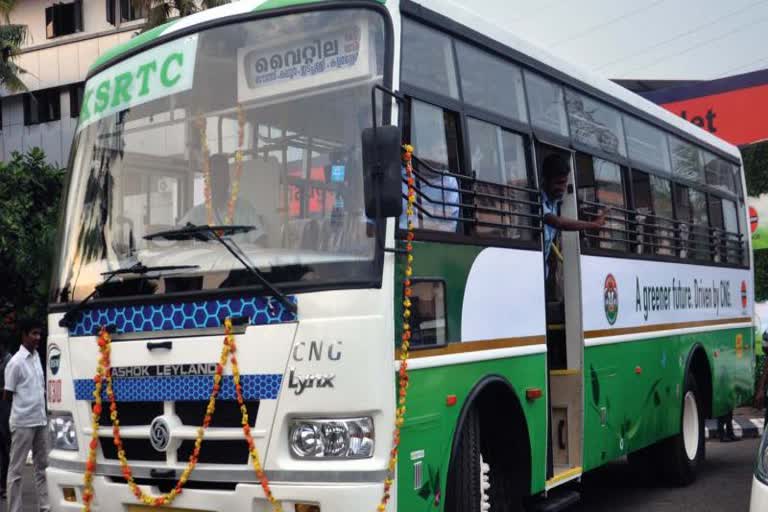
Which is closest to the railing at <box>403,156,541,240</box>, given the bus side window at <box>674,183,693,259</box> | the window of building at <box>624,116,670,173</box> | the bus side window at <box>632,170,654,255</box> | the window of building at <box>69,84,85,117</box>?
the bus side window at <box>632,170,654,255</box>

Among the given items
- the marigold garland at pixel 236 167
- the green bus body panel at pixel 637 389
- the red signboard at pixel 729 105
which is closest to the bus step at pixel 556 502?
the green bus body panel at pixel 637 389

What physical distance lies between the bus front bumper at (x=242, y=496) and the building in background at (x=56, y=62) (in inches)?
1088

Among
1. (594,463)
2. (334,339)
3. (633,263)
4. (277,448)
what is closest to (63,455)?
(277,448)

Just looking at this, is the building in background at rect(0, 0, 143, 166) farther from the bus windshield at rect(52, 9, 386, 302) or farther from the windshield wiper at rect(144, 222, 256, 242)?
the windshield wiper at rect(144, 222, 256, 242)

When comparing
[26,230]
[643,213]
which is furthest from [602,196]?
[26,230]

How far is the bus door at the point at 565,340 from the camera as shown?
7.39m

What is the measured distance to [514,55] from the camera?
6.95 metres

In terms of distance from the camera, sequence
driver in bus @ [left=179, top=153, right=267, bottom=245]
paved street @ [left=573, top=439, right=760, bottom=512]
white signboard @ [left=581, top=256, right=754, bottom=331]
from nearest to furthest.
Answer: driver in bus @ [left=179, top=153, right=267, bottom=245] → white signboard @ [left=581, top=256, right=754, bottom=331] → paved street @ [left=573, top=439, right=760, bottom=512]

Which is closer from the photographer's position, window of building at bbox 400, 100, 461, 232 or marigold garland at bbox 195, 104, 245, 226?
marigold garland at bbox 195, 104, 245, 226

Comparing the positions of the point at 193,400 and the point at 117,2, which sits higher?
the point at 117,2

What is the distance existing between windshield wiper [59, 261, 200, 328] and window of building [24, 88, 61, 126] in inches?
1120

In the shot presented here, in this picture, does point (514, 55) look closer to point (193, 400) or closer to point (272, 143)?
point (272, 143)

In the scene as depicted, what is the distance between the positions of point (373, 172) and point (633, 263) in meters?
4.44

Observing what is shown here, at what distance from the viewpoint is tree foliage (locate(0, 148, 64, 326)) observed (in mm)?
19016
